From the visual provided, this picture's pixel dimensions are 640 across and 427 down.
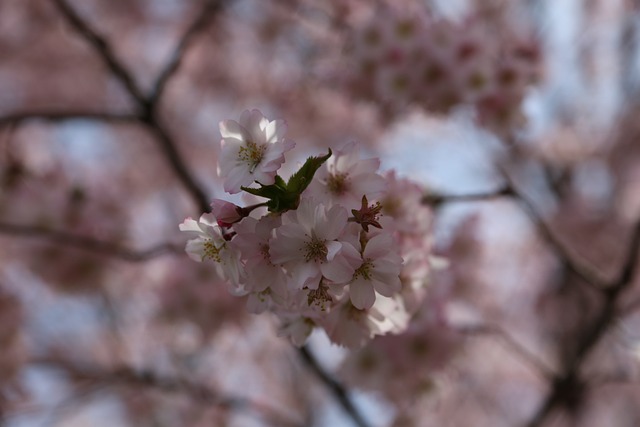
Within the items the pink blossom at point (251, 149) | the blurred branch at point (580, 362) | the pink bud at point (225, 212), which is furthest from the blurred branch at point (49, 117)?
the blurred branch at point (580, 362)

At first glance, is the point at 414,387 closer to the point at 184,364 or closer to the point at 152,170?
the point at 184,364

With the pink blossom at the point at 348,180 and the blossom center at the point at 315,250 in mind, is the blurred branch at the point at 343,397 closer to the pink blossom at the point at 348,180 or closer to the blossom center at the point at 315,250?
the pink blossom at the point at 348,180

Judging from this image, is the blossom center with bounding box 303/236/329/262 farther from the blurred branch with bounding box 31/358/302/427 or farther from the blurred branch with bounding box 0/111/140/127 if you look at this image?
the blurred branch with bounding box 31/358/302/427

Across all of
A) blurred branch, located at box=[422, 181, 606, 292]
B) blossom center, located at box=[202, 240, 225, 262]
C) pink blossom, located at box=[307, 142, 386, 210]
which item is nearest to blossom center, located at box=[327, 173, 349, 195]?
pink blossom, located at box=[307, 142, 386, 210]

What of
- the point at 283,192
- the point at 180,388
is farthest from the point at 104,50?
the point at 283,192

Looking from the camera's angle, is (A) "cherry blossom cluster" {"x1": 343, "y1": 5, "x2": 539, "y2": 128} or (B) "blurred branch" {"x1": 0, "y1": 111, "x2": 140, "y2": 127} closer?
(B) "blurred branch" {"x1": 0, "y1": 111, "x2": 140, "y2": 127}

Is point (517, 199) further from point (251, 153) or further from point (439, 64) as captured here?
point (251, 153)

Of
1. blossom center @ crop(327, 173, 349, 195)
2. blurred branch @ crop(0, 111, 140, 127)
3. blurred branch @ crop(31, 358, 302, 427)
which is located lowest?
blossom center @ crop(327, 173, 349, 195)
